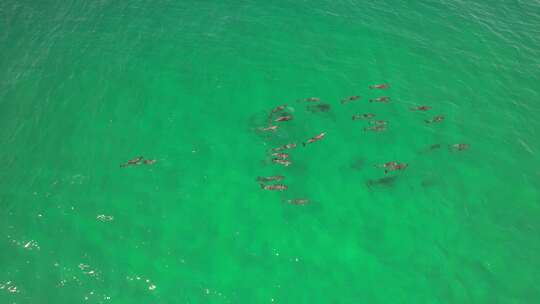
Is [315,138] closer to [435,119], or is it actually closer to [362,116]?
[362,116]

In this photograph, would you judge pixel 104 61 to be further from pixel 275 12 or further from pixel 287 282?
pixel 287 282

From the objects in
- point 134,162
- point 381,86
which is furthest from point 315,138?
point 134,162

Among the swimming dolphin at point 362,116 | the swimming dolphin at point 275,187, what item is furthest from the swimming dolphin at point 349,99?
the swimming dolphin at point 275,187

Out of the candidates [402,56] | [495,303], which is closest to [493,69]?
[402,56]

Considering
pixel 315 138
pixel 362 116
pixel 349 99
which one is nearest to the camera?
pixel 315 138

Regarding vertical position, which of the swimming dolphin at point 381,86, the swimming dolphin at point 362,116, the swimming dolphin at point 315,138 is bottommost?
the swimming dolphin at point 315,138

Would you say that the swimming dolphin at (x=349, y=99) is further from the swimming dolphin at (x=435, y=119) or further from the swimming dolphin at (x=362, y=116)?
the swimming dolphin at (x=435, y=119)

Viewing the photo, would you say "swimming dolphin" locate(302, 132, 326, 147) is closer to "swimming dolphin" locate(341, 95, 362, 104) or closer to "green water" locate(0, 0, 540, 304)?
"green water" locate(0, 0, 540, 304)

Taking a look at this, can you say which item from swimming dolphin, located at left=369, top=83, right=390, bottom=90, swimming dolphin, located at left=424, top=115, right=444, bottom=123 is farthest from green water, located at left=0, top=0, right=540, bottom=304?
swimming dolphin, located at left=369, top=83, right=390, bottom=90
